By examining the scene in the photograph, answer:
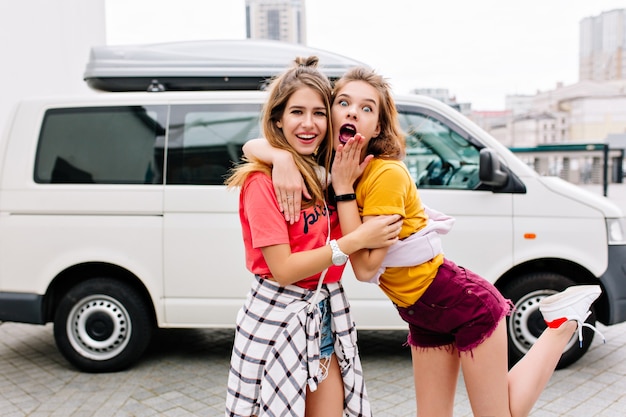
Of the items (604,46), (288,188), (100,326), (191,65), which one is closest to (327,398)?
(288,188)

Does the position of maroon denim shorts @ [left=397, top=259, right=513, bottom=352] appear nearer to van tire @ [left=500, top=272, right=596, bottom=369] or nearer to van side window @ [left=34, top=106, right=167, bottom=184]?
van tire @ [left=500, top=272, right=596, bottom=369]

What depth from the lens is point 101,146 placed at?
15.5ft

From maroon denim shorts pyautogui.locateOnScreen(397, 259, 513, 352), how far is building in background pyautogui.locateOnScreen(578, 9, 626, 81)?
497 feet

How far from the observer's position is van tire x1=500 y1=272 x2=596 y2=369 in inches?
178

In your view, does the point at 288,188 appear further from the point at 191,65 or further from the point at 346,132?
the point at 191,65

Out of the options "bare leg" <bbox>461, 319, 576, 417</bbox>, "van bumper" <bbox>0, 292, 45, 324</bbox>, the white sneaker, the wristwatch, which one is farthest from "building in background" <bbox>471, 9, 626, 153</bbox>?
the wristwatch

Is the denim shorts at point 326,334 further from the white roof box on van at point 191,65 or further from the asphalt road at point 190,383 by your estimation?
the white roof box on van at point 191,65

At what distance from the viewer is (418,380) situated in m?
2.55

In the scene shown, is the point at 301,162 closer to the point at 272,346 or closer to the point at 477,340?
the point at 272,346

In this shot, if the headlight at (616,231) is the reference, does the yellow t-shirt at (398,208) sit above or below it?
above

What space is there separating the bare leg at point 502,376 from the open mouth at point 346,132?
0.96 m

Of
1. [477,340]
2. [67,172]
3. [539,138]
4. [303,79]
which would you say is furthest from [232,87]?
[539,138]

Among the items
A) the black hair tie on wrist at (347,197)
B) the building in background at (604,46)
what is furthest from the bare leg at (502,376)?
the building in background at (604,46)

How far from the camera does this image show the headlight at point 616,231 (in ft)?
14.6
